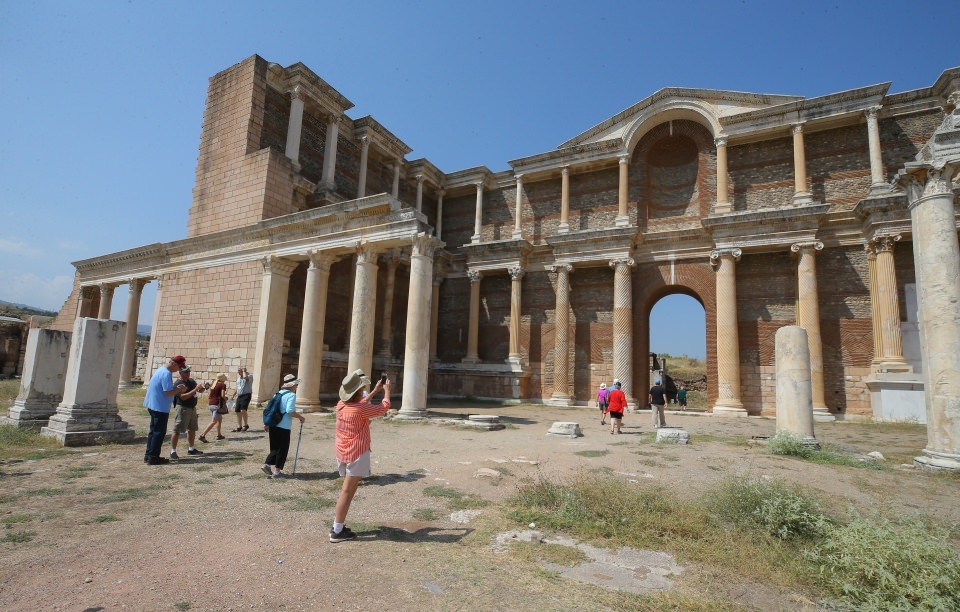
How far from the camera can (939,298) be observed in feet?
26.8

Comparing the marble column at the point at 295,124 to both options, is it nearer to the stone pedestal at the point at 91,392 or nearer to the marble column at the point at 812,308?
the stone pedestal at the point at 91,392

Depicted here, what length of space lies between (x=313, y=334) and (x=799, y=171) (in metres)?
19.5

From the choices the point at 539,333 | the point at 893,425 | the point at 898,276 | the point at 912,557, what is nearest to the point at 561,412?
the point at 539,333

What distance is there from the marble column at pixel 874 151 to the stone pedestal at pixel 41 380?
996 inches

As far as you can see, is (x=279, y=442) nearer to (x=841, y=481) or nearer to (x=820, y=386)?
(x=841, y=481)

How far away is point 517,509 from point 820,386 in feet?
54.3

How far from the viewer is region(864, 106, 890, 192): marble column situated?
17.0m

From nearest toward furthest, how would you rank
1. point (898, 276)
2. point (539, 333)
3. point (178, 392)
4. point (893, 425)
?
point (178, 392) → point (893, 425) → point (898, 276) → point (539, 333)

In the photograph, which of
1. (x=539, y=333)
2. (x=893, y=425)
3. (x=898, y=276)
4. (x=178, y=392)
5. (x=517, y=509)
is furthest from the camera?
(x=539, y=333)

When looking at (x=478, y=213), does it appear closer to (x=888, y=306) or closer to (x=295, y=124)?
(x=295, y=124)

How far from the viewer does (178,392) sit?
7.77 meters

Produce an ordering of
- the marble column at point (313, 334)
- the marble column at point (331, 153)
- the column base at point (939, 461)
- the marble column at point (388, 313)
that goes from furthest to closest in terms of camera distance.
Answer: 1. the marble column at point (388, 313)
2. the marble column at point (331, 153)
3. the marble column at point (313, 334)
4. the column base at point (939, 461)

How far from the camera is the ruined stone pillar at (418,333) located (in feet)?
44.5

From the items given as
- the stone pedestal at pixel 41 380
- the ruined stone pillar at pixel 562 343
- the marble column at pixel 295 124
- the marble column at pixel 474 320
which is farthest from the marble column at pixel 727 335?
the stone pedestal at pixel 41 380
